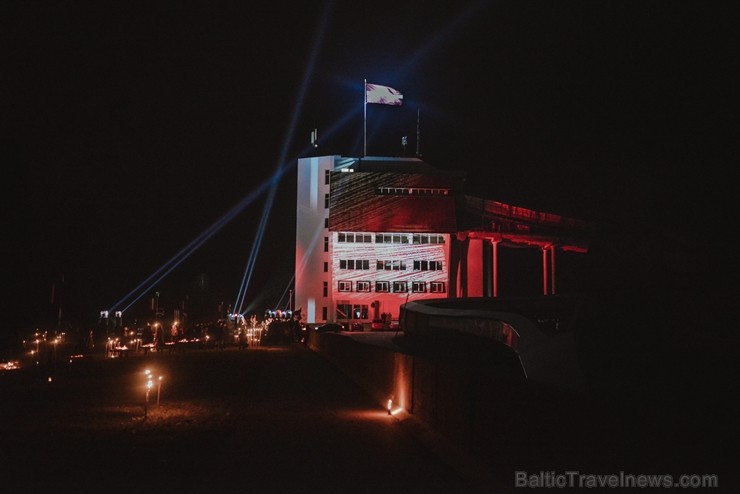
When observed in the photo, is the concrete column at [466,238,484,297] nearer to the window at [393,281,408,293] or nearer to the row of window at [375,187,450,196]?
the row of window at [375,187,450,196]

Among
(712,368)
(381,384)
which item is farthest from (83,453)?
(712,368)

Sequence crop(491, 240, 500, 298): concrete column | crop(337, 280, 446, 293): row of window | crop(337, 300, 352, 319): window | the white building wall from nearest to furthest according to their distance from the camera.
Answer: crop(491, 240, 500, 298): concrete column < crop(337, 280, 446, 293): row of window < crop(337, 300, 352, 319): window < the white building wall

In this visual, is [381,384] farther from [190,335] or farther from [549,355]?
[190,335]

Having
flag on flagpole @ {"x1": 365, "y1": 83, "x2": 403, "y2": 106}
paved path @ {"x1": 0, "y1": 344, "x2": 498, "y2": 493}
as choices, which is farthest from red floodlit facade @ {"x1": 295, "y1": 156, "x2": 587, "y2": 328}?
paved path @ {"x1": 0, "y1": 344, "x2": 498, "y2": 493}

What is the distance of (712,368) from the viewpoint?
83.0 ft

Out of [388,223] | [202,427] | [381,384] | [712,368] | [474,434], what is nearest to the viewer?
[474,434]

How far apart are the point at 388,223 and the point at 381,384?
64.1 metres

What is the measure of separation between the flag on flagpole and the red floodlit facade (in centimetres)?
855

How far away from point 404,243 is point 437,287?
607 centimetres

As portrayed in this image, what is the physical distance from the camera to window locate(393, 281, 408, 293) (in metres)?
83.9

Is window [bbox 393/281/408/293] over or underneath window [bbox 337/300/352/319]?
over

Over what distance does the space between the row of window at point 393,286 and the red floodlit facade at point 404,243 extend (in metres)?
0.11

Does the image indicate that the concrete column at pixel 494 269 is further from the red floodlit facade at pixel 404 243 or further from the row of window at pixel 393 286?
the row of window at pixel 393 286

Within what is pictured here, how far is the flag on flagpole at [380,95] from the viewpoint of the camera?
80.4 metres
